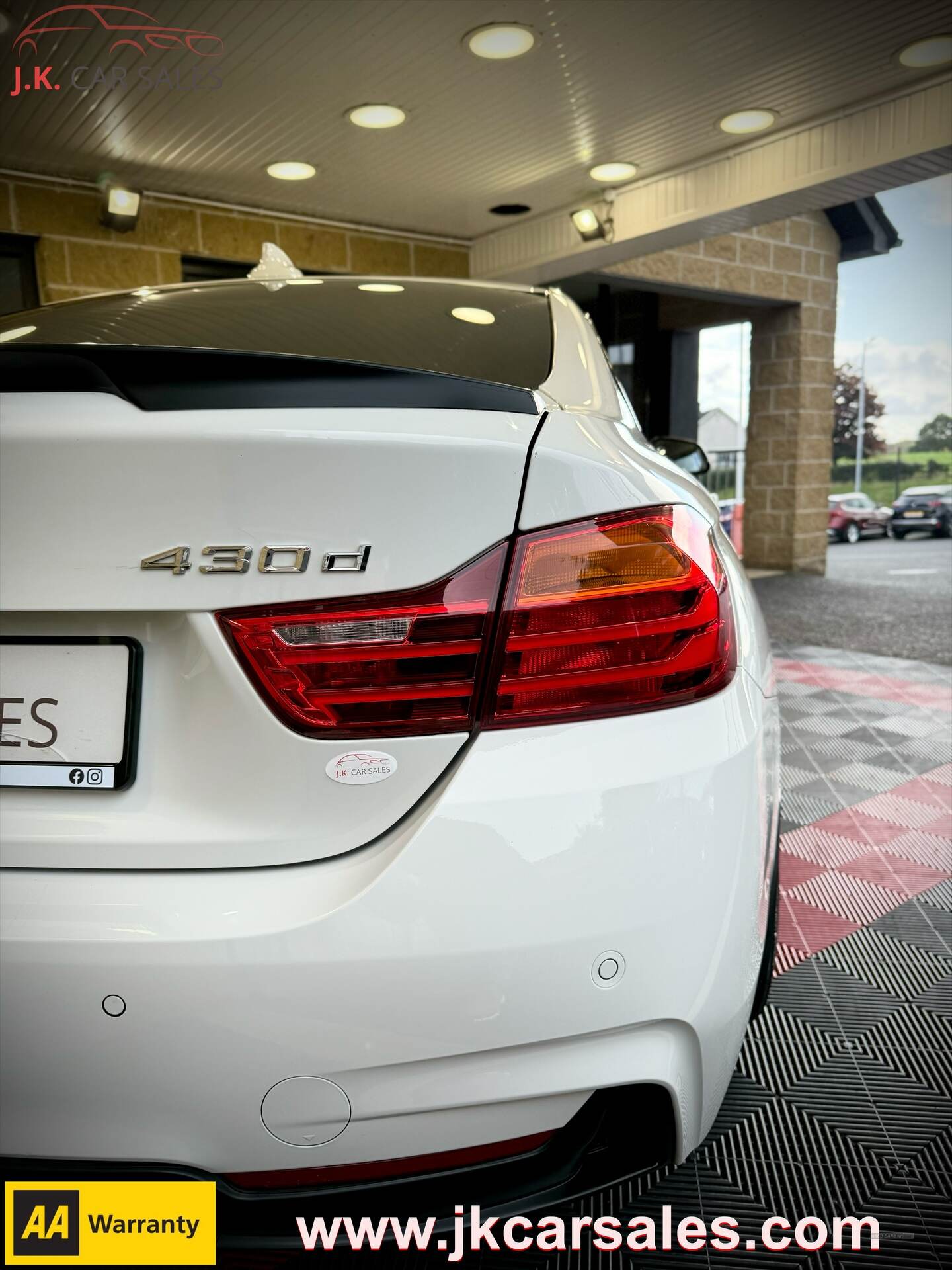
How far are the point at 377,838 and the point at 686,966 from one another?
11.9 inches

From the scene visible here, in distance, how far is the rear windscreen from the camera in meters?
1.07

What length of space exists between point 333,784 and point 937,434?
750cm

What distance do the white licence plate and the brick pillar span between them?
32.8 feet

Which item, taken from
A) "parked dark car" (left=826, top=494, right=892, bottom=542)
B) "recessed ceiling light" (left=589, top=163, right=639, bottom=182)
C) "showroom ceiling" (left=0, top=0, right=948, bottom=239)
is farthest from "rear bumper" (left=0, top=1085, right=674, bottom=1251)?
"parked dark car" (left=826, top=494, right=892, bottom=542)

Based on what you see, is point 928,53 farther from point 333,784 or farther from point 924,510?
point 924,510

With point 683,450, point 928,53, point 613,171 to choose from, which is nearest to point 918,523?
point 613,171

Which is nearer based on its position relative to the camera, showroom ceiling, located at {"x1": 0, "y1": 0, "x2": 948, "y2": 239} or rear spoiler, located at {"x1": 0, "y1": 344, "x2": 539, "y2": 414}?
rear spoiler, located at {"x1": 0, "y1": 344, "x2": 539, "y2": 414}

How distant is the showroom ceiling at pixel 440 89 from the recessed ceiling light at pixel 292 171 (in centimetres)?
9

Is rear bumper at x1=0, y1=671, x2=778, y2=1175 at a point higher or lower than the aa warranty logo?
higher

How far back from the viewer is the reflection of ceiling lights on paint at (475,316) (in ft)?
4.29

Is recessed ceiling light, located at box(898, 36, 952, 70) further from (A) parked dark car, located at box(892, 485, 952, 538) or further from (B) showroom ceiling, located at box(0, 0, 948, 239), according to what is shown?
(A) parked dark car, located at box(892, 485, 952, 538)

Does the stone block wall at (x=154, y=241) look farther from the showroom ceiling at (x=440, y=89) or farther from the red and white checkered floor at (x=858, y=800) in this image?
the red and white checkered floor at (x=858, y=800)

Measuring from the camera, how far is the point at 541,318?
136 centimetres

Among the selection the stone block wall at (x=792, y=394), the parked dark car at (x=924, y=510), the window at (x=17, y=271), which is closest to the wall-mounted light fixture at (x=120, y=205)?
the window at (x=17, y=271)
